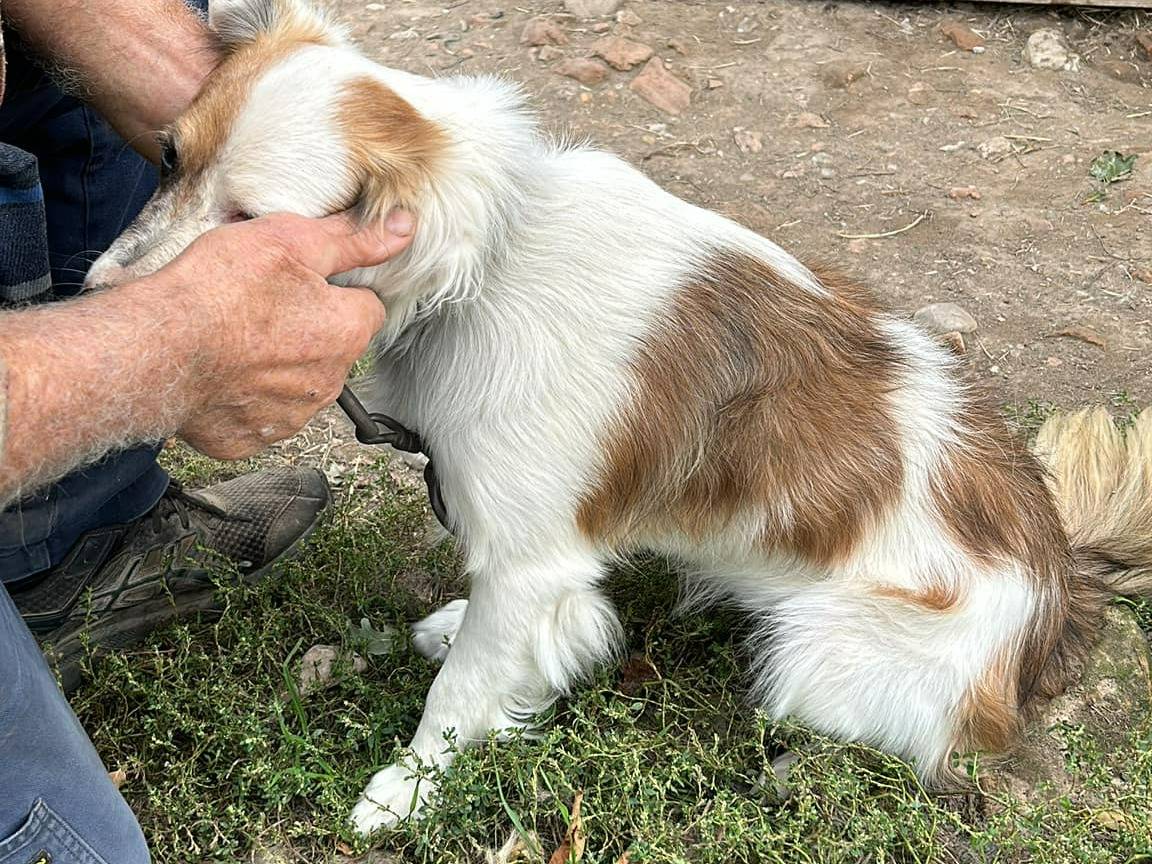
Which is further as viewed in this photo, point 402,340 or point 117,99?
point 117,99

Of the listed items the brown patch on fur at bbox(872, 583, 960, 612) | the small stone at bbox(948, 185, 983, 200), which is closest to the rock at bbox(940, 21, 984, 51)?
the small stone at bbox(948, 185, 983, 200)

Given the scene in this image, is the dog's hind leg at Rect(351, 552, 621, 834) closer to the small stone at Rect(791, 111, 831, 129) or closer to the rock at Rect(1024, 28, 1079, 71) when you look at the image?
the small stone at Rect(791, 111, 831, 129)

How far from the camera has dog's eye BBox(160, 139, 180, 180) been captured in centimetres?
196

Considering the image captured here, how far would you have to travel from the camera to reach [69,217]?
265 centimetres

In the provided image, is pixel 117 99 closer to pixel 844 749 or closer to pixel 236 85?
pixel 236 85

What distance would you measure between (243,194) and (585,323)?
0.65 m

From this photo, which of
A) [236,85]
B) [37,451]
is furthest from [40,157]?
[37,451]

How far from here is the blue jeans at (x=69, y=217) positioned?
8.18 ft

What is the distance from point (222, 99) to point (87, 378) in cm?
58

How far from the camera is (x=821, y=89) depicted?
494 centimetres

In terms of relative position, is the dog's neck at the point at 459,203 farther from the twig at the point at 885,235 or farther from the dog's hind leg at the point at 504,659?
the twig at the point at 885,235

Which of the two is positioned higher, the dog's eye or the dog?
the dog's eye

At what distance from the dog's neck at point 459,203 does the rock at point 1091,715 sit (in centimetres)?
157

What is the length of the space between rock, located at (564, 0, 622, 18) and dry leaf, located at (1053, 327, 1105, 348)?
2699mm
